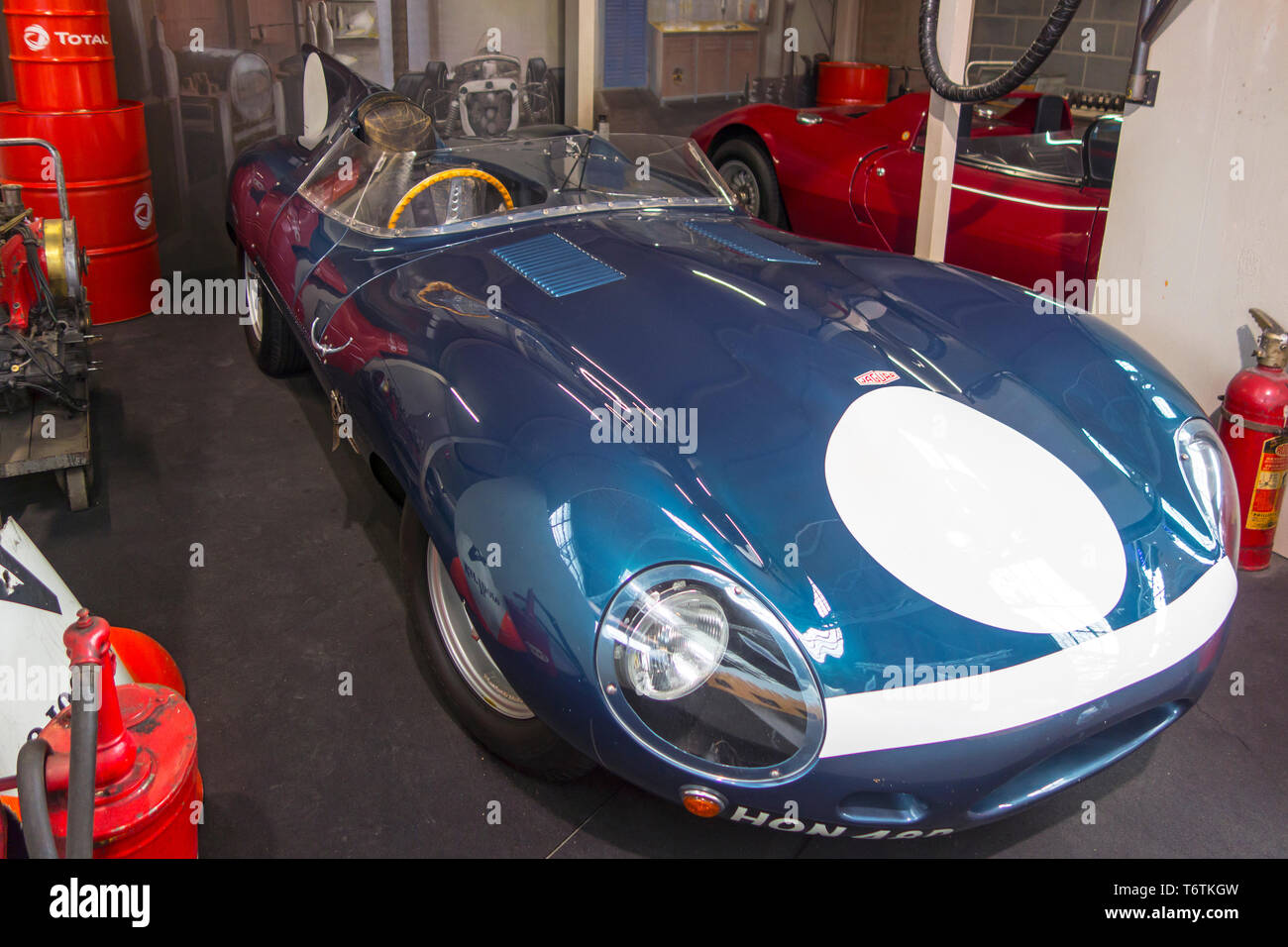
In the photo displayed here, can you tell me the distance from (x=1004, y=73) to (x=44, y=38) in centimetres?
396

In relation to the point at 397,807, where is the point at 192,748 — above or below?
above

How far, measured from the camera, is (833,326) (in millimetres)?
2174


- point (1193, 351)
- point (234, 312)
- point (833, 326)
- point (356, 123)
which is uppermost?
point (356, 123)

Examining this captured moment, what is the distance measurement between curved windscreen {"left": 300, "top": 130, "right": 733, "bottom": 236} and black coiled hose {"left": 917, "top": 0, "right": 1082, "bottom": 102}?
2.61 feet

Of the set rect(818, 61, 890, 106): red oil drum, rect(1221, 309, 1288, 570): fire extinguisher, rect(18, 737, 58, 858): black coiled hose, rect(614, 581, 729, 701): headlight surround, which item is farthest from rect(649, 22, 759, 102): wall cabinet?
rect(18, 737, 58, 858): black coiled hose

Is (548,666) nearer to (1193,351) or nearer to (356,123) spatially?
(356,123)

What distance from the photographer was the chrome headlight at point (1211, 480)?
74.5 inches

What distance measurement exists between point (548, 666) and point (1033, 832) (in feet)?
3.52

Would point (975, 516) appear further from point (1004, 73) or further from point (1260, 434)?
point (1004, 73)

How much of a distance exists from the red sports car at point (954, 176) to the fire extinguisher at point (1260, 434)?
2.91ft

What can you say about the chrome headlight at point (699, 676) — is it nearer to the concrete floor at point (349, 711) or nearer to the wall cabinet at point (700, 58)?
the concrete floor at point (349, 711)

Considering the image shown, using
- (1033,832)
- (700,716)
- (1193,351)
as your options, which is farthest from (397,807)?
(1193,351)

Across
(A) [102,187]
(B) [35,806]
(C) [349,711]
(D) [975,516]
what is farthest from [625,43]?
(B) [35,806]
